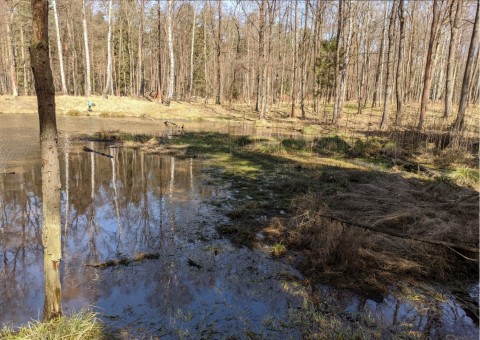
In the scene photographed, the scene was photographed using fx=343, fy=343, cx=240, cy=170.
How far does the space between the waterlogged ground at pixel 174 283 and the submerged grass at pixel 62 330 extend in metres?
0.22

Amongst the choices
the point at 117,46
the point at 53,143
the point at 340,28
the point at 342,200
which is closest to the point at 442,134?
the point at 342,200

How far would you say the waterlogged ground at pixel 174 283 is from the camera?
3.64m

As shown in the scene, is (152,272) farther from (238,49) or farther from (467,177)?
(238,49)

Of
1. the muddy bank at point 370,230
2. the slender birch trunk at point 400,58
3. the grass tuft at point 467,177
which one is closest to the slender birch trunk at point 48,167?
the muddy bank at point 370,230

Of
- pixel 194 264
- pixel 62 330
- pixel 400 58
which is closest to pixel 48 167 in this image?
pixel 62 330

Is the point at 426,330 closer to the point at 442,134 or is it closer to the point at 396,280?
the point at 396,280

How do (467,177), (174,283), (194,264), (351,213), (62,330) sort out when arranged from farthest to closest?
1. (467,177)
2. (351,213)
3. (194,264)
4. (174,283)
5. (62,330)

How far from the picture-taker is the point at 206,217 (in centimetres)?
677

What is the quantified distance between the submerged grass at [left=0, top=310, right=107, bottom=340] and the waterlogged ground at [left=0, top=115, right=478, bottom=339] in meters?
0.22

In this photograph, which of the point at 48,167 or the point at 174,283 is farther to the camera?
the point at 174,283

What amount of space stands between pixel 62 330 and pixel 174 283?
147 cm

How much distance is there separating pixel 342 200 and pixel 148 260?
4.58 metres

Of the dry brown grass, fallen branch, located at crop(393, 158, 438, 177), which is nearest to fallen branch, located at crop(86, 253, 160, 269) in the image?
the dry brown grass

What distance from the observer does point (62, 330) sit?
10.1ft
